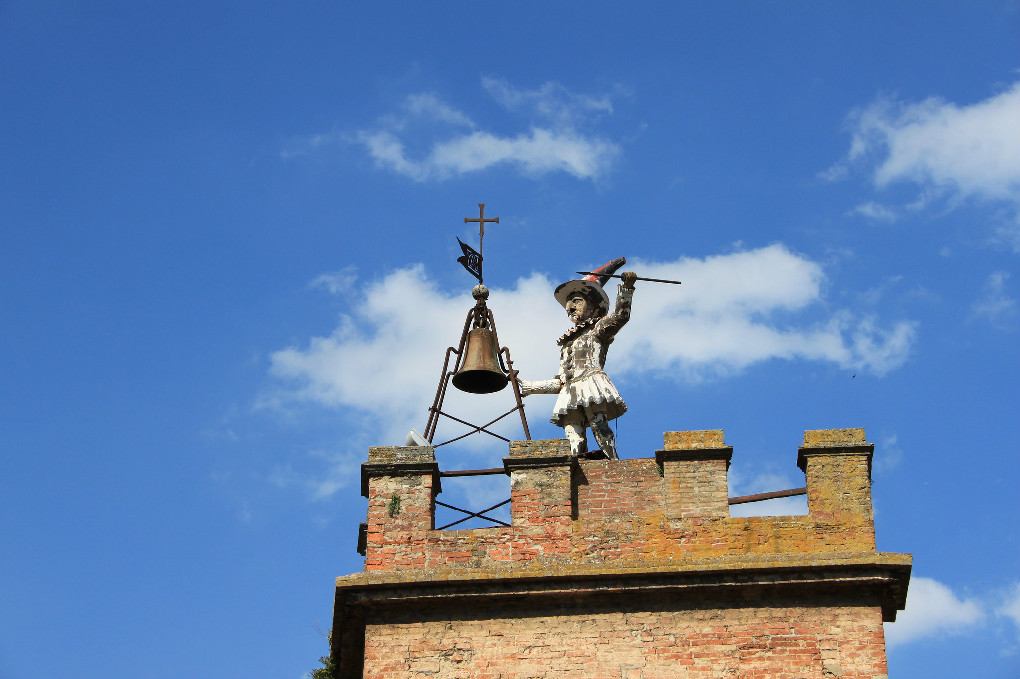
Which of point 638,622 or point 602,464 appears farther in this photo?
point 602,464

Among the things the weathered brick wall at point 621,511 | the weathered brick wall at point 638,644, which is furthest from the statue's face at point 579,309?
the weathered brick wall at point 638,644

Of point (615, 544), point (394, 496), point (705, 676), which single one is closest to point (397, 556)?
point (394, 496)

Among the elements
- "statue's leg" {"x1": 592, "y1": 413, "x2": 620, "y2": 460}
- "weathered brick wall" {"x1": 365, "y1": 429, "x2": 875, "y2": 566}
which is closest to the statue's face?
"statue's leg" {"x1": 592, "y1": 413, "x2": 620, "y2": 460}

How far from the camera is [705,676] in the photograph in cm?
1559

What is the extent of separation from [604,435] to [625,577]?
2.49 m

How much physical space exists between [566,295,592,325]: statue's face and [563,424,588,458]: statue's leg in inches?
54.0

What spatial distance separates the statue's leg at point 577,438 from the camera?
18375mm

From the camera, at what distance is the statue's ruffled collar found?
18984 mm

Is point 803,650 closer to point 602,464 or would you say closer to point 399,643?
point 602,464

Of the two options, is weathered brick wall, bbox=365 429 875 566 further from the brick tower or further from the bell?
the bell

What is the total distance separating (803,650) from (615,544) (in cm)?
218

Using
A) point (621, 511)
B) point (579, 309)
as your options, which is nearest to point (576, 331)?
point (579, 309)

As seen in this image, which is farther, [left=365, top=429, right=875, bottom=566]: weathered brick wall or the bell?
the bell

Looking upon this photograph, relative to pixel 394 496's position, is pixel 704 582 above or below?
below
